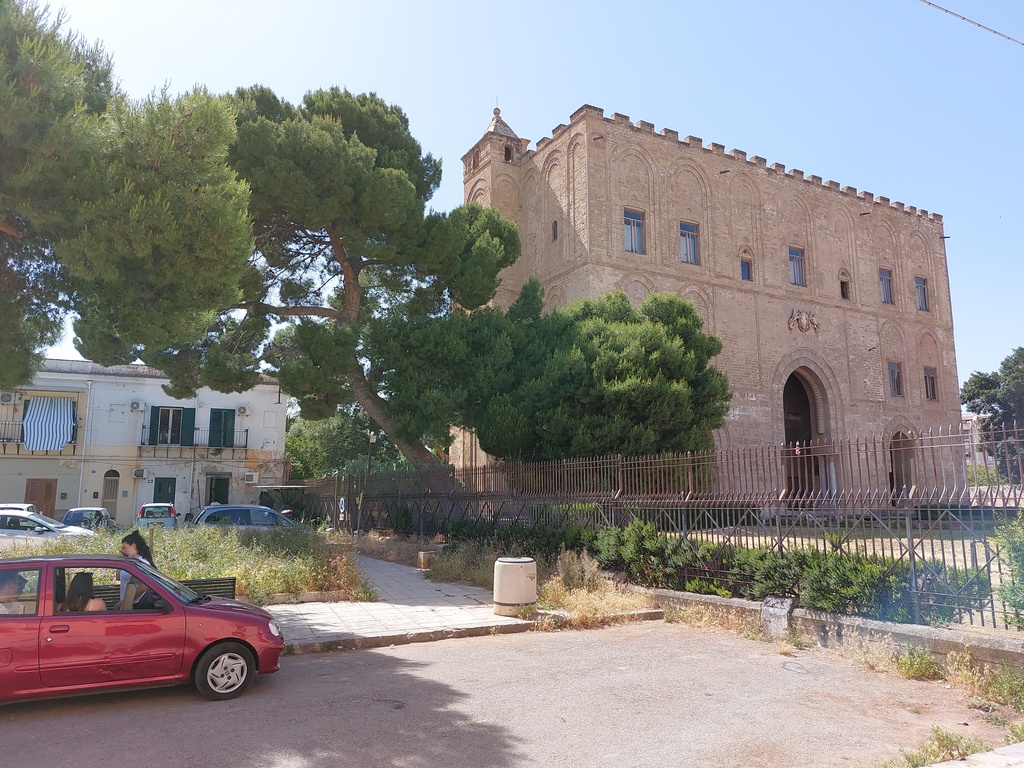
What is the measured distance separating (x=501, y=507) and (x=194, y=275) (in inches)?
346

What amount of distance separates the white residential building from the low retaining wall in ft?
90.2

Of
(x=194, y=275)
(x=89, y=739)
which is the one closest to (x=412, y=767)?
(x=89, y=739)

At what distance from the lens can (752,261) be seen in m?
29.6

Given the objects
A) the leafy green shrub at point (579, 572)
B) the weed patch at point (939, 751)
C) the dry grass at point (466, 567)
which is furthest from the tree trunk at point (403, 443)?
the weed patch at point (939, 751)

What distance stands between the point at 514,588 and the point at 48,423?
98.1ft

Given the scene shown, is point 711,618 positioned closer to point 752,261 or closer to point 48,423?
point 752,261

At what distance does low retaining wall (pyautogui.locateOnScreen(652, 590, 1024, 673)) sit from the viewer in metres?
6.47

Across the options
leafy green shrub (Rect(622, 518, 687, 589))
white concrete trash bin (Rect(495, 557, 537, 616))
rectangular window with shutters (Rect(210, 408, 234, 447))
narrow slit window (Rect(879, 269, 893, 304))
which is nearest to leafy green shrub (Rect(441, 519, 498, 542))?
leafy green shrub (Rect(622, 518, 687, 589))

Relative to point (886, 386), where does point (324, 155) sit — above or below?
above

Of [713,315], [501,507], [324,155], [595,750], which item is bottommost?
[595,750]

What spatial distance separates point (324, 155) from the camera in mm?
18547

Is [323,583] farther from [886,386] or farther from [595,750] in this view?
[886,386]

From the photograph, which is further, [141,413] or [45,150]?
[141,413]

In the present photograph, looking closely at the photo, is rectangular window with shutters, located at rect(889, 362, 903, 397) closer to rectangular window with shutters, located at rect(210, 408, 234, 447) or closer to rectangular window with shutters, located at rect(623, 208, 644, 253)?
rectangular window with shutters, located at rect(623, 208, 644, 253)
